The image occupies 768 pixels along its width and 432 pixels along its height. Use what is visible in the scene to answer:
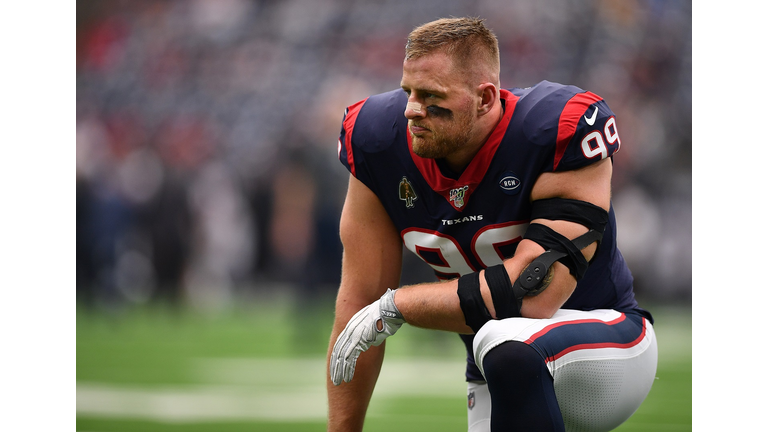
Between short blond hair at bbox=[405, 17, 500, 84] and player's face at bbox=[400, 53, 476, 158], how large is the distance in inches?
1.1

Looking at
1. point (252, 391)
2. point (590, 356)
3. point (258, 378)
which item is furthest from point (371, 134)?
point (258, 378)

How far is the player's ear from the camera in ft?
8.52

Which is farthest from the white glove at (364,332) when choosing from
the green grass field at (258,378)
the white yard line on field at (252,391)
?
the white yard line on field at (252,391)

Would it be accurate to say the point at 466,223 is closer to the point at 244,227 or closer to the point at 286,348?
the point at 286,348

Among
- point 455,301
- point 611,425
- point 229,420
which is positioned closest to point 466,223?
point 455,301

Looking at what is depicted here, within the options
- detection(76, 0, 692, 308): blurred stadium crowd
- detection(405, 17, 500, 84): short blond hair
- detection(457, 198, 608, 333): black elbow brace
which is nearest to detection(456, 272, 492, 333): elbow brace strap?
detection(457, 198, 608, 333): black elbow brace

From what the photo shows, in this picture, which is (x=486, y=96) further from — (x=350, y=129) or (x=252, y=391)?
(x=252, y=391)

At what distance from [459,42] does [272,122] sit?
11.8 meters

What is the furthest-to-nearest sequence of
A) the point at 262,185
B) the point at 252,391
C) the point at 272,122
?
the point at 272,122 < the point at 262,185 < the point at 252,391

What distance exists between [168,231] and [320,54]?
187 inches

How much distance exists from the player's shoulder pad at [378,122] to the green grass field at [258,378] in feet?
7.91

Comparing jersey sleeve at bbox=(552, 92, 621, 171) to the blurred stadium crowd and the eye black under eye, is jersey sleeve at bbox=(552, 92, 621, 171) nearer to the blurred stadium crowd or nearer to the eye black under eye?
the eye black under eye

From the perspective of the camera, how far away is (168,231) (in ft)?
36.9

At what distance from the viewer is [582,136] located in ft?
8.20
